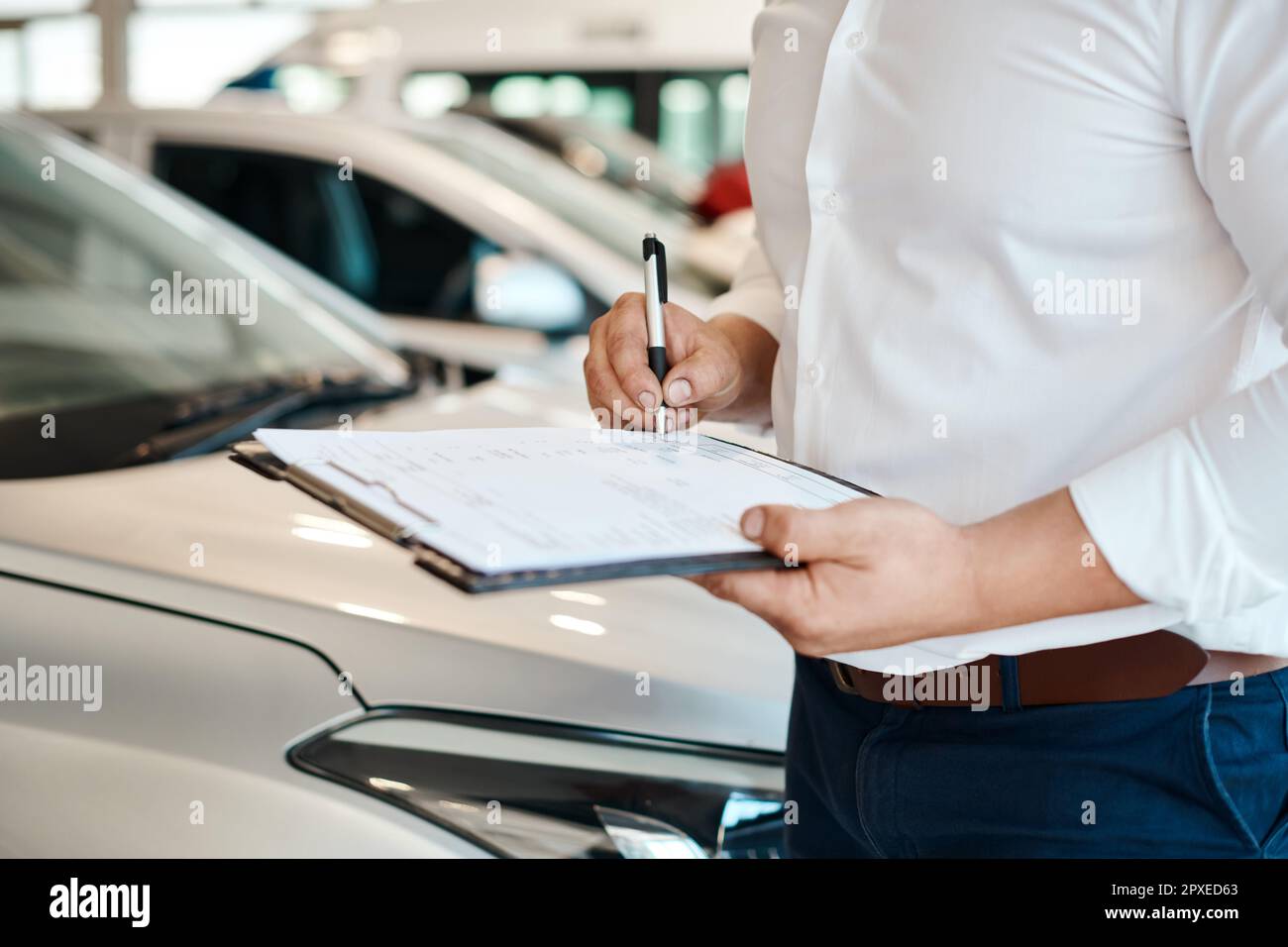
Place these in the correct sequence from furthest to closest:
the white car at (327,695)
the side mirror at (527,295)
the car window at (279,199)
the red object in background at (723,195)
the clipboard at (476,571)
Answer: the red object in background at (723,195) < the car window at (279,199) < the side mirror at (527,295) < the white car at (327,695) < the clipboard at (476,571)

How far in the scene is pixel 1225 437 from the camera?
0.75 meters

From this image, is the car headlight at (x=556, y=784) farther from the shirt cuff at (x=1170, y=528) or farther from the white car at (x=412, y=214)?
the white car at (x=412, y=214)

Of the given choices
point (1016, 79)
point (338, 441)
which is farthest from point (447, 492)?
point (1016, 79)

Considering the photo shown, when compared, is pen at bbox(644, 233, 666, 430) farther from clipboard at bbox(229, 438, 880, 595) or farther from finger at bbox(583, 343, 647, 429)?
clipboard at bbox(229, 438, 880, 595)

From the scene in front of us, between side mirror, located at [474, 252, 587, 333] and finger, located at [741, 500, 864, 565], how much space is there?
2214mm

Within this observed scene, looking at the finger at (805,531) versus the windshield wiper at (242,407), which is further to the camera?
the windshield wiper at (242,407)

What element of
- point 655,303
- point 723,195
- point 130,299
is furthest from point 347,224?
point 655,303

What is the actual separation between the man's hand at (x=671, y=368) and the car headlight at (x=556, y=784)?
1.27 ft

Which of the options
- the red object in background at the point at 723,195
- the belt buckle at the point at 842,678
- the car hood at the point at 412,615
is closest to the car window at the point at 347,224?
the car hood at the point at 412,615

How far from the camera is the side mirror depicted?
2.90 metres

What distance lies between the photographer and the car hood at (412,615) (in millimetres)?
1279

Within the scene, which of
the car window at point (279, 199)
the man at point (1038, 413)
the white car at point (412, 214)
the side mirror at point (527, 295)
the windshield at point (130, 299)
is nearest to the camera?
the man at point (1038, 413)
